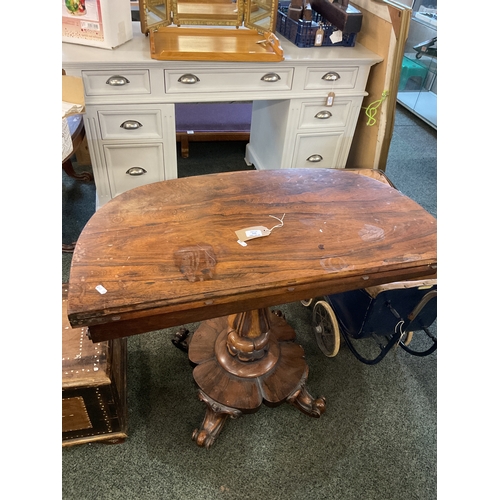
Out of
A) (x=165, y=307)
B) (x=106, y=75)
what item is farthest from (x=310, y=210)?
(x=106, y=75)

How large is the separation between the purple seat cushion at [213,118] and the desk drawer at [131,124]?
3.15 feet

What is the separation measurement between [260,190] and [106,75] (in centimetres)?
110

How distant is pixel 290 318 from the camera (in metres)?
1.98

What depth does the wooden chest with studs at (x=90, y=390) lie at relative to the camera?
1243 mm

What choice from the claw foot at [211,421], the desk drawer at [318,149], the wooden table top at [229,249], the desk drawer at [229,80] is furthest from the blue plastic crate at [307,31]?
the claw foot at [211,421]

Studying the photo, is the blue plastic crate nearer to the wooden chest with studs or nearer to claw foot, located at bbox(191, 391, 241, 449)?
the wooden chest with studs

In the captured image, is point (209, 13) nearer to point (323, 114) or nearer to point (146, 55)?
point (146, 55)

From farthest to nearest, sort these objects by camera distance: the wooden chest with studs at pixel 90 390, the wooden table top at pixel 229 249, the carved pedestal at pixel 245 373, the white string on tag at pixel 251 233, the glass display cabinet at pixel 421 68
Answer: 1. the glass display cabinet at pixel 421 68
2. the carved pedestal at pixel 245 373
3. the wooden chest with studs at pixel 90 390
4. the white string on tag at pixel 251 233
5. the wooden table top at pixel 229 249

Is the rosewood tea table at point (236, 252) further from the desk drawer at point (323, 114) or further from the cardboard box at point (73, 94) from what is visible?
the desk drawer at point (323, 114)

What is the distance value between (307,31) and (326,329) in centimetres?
158

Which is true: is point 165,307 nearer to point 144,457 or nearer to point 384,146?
point 144,457

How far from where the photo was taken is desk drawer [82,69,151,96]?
6.20ft

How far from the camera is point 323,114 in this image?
234 centimetres

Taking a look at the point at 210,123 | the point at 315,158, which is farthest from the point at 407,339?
the point at 210,123
